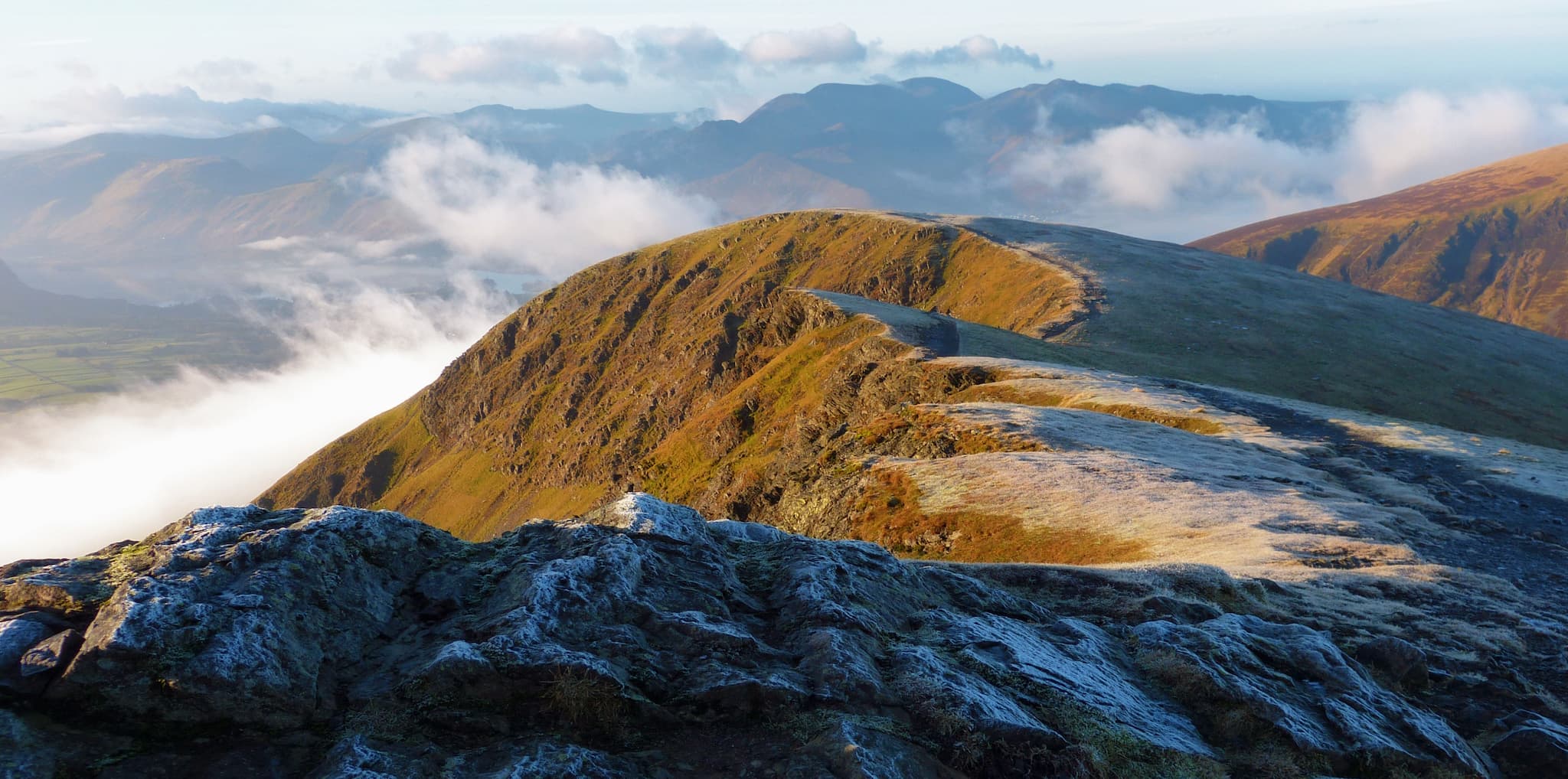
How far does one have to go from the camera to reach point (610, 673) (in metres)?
15.9

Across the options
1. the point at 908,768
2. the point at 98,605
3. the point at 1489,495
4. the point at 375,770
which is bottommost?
the point at 1489,495

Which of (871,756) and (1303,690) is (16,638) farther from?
(1303,690)

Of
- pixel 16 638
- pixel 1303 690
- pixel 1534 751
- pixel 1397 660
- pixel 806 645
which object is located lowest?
pixel 1397 660

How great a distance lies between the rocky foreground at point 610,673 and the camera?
46.4 feet

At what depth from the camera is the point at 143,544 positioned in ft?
62.0

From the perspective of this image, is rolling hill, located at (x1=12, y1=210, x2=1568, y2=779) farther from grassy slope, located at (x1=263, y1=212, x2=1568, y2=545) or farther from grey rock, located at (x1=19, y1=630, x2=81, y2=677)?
grassy slope, located at (x1=263, y1=212, x2=1568, y2=545)

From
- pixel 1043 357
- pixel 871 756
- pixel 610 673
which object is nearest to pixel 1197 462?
pixel 1043 357

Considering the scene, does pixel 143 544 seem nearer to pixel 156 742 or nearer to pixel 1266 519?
pixel 156 742

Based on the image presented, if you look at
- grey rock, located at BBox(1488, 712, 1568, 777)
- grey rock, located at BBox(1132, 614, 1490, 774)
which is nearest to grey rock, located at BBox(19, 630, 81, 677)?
grey rock, located at BBox(1132, 614, 1490, 774)

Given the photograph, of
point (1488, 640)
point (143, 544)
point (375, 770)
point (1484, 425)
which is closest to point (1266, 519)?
point (1488, 640)

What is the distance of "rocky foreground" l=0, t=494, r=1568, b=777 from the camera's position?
1414cm

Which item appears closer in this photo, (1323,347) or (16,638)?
(16,638)

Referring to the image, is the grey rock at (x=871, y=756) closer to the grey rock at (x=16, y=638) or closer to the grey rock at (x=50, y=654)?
the grey rock at (x=50, y=654)

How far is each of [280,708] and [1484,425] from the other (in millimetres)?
138743
